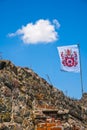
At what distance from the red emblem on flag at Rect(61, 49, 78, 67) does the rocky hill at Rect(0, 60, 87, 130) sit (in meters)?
3.02

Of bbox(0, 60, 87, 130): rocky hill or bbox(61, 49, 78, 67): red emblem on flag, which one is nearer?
bbox(0, 60, 87, 130): rocky hill

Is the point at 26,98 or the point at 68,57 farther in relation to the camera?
the point at 68,57

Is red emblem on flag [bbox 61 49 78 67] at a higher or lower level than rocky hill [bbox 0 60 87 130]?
higher

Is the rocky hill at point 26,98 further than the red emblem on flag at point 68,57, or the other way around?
the red emblem on flag at point 68,57

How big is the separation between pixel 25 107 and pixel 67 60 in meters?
4.77

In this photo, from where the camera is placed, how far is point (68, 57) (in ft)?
90.3

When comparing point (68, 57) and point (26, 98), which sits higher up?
point (68, 57)

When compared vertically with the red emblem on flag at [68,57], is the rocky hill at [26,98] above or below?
below

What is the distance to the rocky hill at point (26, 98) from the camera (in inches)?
891

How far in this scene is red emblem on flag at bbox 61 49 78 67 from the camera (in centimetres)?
2711

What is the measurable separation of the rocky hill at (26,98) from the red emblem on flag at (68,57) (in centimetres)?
302

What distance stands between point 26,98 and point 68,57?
3.96 m

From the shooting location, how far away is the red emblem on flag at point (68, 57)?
2711 centimetres

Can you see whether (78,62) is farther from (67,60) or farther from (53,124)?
(53,124)
